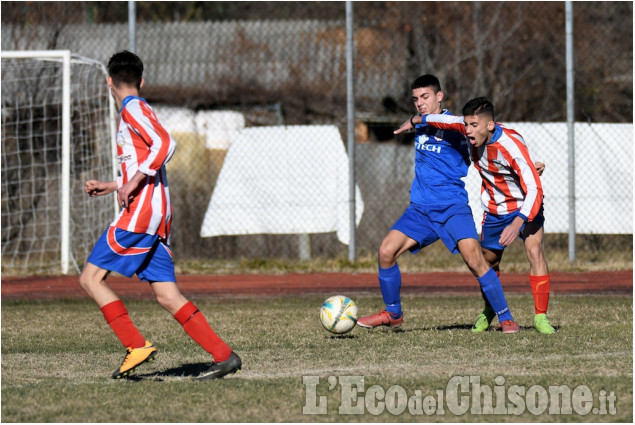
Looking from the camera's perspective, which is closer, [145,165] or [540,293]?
[145,165]

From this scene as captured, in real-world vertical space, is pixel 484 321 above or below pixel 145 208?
below

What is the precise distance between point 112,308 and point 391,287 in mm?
2568

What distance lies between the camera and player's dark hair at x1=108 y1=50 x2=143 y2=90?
18.6 ft

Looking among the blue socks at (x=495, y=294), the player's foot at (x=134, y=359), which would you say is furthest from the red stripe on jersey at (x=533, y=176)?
the player's foot at (x=134, y=359)

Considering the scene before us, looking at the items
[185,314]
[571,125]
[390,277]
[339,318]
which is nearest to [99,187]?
[185,314]

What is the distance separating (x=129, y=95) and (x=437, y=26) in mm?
13374

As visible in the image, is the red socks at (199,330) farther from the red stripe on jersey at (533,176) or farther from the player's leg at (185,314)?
the red stripe on jersey at (533,176)

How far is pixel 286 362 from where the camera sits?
19.7ft

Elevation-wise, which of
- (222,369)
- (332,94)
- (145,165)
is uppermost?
(332,94)

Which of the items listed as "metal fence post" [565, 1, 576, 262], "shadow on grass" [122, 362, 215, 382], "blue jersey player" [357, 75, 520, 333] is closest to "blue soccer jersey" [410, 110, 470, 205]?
"blue jersey player" [357, 75, 520, 333]

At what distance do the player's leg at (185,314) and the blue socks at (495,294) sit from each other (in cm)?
235

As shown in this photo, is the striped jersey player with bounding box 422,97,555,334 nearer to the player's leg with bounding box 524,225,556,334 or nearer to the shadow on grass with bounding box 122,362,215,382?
the player's leg with bounding box 524,225,556,334

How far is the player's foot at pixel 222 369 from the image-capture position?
5.36 m

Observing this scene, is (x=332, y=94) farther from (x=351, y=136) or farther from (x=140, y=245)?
(x=140, y=245)
